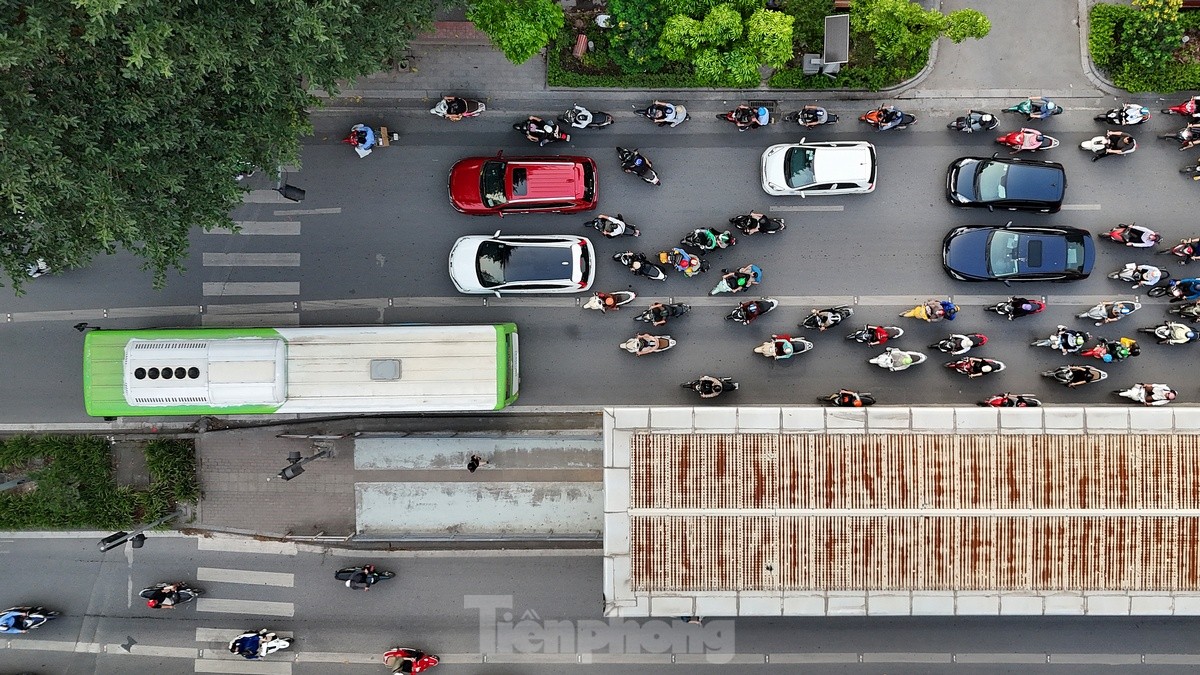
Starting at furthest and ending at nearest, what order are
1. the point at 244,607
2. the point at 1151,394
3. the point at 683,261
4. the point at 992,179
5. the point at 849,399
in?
the point at 244,607 → the point at 683,261 → the point at 992,179 → the point at 1151,394 → the point at 849,399

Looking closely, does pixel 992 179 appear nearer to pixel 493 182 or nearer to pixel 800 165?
pixel 800 165

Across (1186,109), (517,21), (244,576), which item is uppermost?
(517,21)

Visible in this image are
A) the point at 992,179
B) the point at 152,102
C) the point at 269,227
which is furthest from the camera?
the point at 269,227

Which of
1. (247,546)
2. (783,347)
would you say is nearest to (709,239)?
(783,347)

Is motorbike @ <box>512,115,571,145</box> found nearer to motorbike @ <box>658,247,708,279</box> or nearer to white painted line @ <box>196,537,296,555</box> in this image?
motorbike @ <box>658,247,708,279</box>

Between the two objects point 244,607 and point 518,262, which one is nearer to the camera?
point 518,262

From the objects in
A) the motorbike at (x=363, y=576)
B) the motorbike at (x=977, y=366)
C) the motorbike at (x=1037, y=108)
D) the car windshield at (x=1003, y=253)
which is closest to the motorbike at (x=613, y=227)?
the motorbike at (x=977, y=366)

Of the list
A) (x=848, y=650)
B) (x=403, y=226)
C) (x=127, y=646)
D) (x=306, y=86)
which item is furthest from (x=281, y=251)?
(x=848, y=650)
